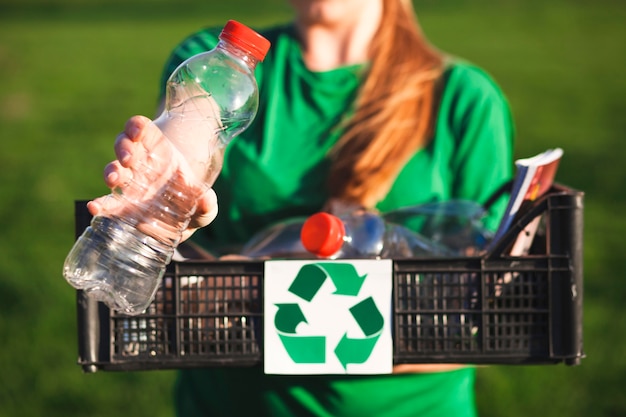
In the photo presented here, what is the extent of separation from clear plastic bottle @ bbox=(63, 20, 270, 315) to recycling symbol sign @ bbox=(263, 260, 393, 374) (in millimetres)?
229

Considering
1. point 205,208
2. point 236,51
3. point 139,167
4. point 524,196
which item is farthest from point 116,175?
point 524,196

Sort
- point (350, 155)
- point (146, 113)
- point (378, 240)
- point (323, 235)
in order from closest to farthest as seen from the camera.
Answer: point (323, 235)
point (378, 240)
point (350, 155)
point (146, 113)

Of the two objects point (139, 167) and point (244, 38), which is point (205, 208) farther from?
point (244, 38)

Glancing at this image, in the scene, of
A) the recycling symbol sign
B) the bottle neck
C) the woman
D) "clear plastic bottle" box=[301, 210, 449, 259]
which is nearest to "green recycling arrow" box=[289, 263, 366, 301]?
the recycling symbol sign

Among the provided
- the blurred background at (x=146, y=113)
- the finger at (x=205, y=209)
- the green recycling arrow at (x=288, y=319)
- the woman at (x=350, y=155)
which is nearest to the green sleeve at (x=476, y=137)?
the woman at (x=350, y=155)

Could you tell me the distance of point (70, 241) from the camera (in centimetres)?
643

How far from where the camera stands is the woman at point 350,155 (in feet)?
7.51

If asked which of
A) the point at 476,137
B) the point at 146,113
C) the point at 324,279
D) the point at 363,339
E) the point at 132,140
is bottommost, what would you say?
the point at 363,339

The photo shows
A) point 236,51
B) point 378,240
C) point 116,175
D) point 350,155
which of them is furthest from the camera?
point 350,155

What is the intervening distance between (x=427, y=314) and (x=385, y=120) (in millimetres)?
729

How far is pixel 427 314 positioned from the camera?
5.89ft

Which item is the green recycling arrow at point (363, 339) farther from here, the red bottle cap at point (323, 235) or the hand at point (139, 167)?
the hand at point (139, 167)

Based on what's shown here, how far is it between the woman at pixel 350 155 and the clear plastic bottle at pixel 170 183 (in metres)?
0.40

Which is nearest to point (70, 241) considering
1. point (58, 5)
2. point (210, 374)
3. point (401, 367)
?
point (210, 374)
